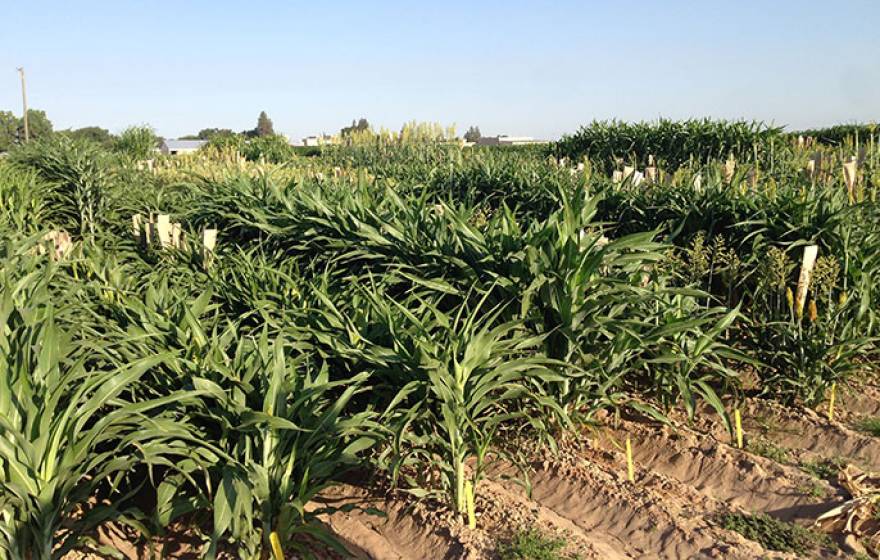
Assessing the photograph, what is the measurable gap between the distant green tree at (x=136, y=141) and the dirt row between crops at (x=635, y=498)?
21346 mm

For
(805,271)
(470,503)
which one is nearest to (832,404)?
(805,271)

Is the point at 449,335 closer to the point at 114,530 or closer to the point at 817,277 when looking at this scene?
the point at 114,530

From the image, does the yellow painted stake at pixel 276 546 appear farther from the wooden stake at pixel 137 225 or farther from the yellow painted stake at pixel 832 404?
the wooden stake at pixel 137 225

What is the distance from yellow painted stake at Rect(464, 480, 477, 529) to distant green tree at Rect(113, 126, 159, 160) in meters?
21.6

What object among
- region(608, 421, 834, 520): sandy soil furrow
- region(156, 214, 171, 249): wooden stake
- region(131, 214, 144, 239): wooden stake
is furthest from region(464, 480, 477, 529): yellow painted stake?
region(131, 214, 144, 239): wooden stake

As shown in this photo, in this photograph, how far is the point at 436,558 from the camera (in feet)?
9.43

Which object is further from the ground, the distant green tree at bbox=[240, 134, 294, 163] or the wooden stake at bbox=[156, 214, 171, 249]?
→ the distant green tree at bbox=[240, 134, 294, 163]

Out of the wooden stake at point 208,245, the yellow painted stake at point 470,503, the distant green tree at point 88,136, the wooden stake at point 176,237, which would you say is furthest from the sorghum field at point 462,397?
the distant green tree at point 88,136

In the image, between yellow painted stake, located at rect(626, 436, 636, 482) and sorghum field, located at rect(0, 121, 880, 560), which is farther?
yellow painted stake, located at rect(626, 436, 636, 482)

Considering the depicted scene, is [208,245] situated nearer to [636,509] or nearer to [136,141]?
[636,509]

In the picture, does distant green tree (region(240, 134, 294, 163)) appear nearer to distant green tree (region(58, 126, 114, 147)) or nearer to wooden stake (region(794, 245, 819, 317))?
distant green tree (region(58, 126, 114, 147))

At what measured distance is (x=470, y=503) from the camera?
302 centimetres

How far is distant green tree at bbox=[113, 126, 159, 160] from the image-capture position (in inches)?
888

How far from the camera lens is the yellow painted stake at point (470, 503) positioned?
3.00m
